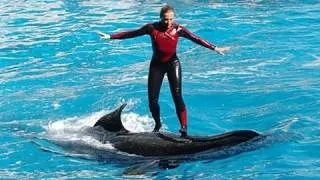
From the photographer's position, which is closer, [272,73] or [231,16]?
[272,73]

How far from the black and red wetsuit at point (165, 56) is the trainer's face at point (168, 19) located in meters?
0.09

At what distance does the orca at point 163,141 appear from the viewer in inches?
353

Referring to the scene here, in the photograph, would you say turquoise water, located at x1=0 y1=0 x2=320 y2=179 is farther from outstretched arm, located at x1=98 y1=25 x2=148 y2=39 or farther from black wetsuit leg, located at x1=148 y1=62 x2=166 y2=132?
outstretched arm, located at x1=98 y1=25 x2=148 y2=39

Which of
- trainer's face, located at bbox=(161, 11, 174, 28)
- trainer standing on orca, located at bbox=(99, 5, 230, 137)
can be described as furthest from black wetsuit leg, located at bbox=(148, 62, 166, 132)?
trainer's face, located at bbox=(161, 11, 174, 28)

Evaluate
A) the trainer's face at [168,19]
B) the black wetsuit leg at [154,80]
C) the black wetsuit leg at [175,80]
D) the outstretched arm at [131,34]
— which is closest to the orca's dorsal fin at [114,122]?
the black wetsuit leg at [154,80]

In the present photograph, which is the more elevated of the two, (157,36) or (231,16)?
(157,36)

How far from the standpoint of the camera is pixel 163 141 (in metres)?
9.42

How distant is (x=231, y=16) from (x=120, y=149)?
13189mm

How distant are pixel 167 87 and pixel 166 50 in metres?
4.48

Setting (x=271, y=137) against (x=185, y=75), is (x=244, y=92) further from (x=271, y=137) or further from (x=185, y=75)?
(x=271, y=137)

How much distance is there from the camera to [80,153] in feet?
33.3

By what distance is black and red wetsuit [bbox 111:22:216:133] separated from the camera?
1007 cm

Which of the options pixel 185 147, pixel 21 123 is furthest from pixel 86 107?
pixel 185 147

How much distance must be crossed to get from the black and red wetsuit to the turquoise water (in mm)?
1253
